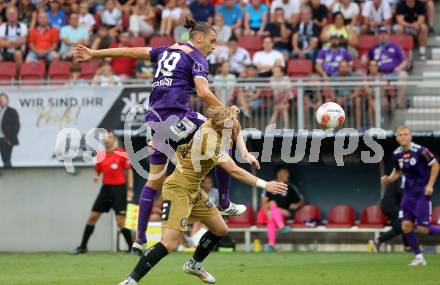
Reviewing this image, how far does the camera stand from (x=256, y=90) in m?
20.3

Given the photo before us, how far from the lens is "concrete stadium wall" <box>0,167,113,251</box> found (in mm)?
21125

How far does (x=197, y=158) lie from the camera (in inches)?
435

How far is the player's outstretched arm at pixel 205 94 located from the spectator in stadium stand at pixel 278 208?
8860mm

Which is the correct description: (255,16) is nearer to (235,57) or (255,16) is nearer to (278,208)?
(235,57)

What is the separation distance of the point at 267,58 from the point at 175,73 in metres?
9.43

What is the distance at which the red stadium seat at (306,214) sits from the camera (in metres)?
21.0

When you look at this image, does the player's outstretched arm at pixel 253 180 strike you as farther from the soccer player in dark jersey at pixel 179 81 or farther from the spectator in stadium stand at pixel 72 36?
the spectator in stadium stand at pixel 72 36

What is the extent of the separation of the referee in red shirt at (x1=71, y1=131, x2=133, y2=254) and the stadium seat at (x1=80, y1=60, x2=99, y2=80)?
2532 mm

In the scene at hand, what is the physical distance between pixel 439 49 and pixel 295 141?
445cm

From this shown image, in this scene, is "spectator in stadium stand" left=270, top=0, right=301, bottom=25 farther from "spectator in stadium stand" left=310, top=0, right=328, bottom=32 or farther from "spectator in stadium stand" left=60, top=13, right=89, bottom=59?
"spectator in stadium stand" left=60, top=13, right=89, bottom=59

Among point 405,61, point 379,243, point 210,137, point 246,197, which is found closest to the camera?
point 210,137

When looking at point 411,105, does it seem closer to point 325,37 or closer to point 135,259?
point 325,37

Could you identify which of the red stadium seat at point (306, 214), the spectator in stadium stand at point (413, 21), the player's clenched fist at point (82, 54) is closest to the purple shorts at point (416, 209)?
the red stadium seat at point (306, 214)

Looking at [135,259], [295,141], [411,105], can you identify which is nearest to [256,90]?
[295,141]
